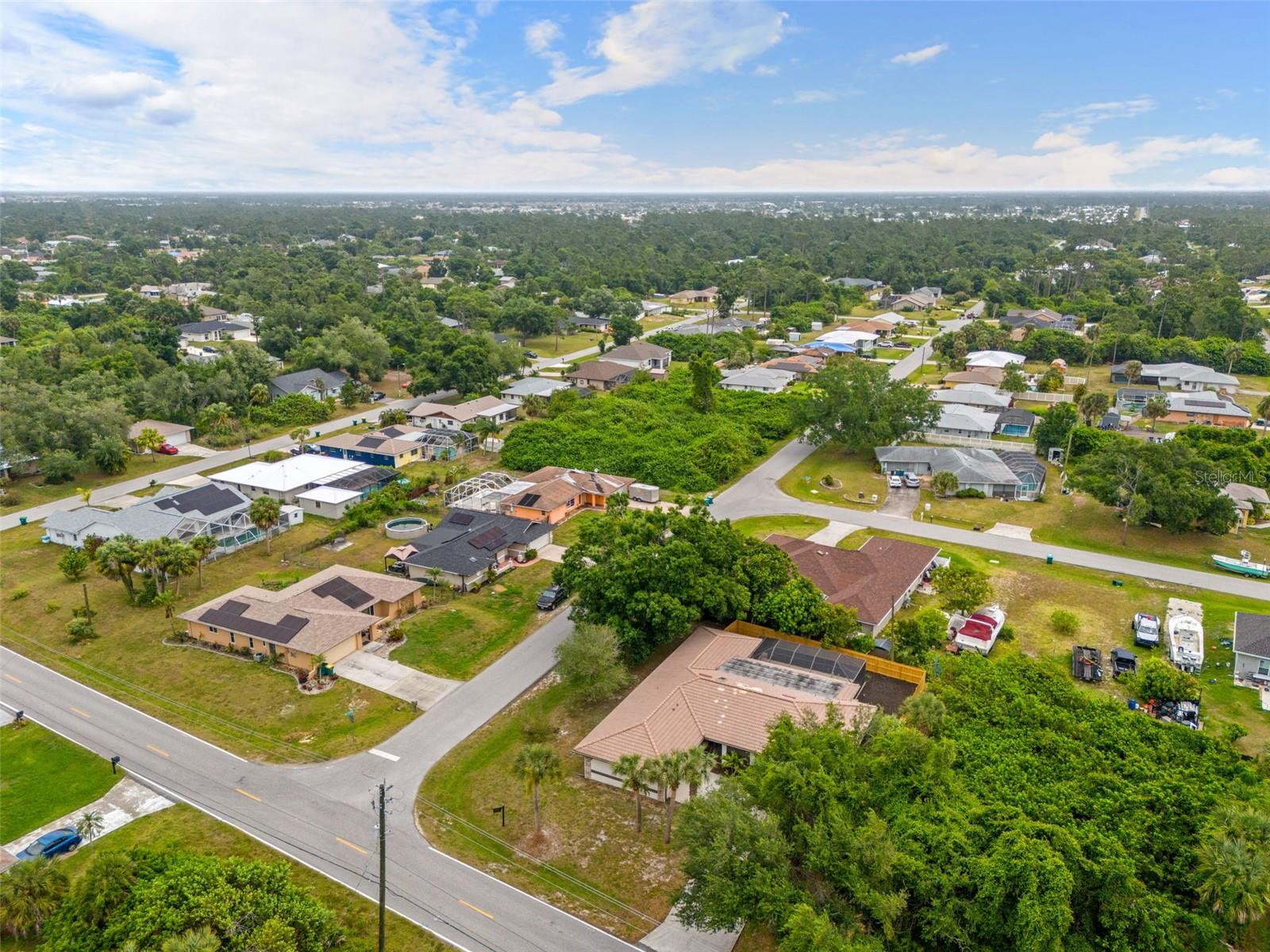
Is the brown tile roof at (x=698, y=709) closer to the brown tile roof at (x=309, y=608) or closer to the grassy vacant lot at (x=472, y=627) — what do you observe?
the grassy vacant lot at (x=472, y=627)

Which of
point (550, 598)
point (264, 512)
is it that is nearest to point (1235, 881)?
point (550, 598)

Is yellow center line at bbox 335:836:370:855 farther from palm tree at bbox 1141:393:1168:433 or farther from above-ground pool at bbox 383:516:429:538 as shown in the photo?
palm tree at bbox 1141:393:1168:433

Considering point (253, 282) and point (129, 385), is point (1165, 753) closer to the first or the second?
point (129, 385)

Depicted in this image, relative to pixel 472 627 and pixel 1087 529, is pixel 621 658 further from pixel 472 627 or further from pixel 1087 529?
pixel 1087 529

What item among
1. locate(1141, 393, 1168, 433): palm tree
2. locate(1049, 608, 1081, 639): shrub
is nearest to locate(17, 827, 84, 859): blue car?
locate(1049, 608, 1081, 639): shrub

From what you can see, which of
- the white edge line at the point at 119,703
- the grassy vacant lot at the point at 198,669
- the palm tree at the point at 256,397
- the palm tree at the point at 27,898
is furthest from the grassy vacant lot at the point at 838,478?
the palm tree at the point at 256,397
